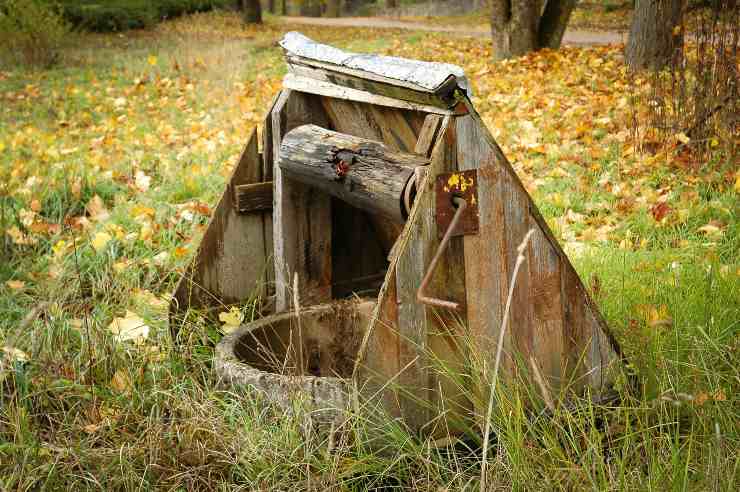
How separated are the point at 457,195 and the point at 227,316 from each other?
1.32m

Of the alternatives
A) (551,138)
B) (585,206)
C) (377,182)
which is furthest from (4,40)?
(377,182)

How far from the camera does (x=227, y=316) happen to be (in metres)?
3.10

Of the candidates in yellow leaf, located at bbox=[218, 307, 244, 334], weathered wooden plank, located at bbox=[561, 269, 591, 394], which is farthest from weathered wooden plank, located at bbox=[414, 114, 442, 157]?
yellow leaf, located at bbox=[218, 307, 244, 334]

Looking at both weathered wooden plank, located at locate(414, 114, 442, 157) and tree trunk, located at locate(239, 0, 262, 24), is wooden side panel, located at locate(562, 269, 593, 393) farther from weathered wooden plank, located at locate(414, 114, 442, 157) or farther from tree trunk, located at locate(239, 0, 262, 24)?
tree trunk, located at locate(239, 0, 262, 24)

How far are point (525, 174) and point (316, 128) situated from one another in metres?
2.70

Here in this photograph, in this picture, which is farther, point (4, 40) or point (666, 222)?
point (4, 40)

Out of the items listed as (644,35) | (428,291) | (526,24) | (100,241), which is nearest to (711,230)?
(428,291)

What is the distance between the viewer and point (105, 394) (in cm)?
261

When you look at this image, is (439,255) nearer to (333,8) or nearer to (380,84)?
(380,84)

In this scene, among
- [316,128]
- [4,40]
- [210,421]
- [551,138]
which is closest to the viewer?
[210,421]

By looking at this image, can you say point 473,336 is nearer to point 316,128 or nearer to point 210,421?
point 210,421

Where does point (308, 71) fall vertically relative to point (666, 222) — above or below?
above

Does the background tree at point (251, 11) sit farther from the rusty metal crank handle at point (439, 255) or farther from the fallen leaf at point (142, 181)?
the rusty metal crank handle at point (439, 255)

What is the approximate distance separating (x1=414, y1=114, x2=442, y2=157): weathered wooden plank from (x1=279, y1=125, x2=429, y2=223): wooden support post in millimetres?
27
